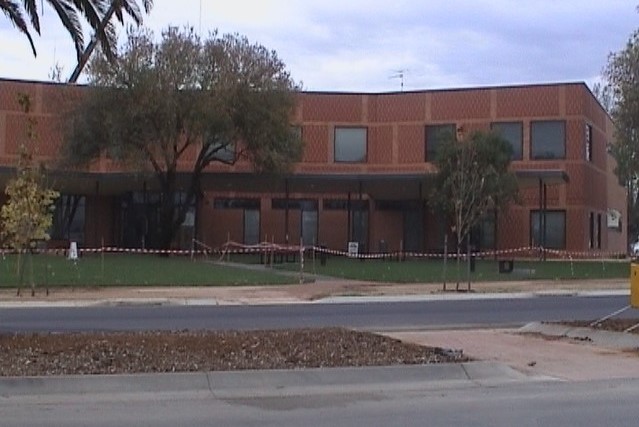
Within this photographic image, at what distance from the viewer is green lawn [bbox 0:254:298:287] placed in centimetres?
3447

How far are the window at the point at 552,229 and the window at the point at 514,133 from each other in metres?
3.58

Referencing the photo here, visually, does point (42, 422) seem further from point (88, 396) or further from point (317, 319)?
point (317, 319)

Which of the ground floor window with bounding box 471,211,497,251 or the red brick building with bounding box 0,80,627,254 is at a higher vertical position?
the red brick building with bounding box 0,80,627,254

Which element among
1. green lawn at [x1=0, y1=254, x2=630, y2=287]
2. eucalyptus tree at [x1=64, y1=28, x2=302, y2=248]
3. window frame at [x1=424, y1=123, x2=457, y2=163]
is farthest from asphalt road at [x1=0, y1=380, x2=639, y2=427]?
window frame at [x1=424, y1=123, x2=457, y2=163]

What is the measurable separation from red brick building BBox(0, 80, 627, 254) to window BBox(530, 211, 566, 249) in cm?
6

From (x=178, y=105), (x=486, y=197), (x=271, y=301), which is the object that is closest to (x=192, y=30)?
(x=178, y=105)

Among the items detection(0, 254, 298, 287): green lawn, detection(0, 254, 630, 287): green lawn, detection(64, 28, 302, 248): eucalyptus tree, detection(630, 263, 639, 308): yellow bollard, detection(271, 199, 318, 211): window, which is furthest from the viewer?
detection(271, 199, 318, 211): window

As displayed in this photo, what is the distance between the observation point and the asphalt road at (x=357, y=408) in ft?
35.9

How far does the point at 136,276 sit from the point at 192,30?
18359 millimetres

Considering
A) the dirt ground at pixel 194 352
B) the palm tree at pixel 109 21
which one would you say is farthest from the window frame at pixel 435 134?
the dirt ground at pixel 194 352

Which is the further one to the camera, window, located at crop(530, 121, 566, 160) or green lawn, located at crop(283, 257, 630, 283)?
→ window, located at crop(530, 121, 566, 160)

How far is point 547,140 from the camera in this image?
204ft

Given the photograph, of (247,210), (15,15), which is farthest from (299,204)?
(15,15)

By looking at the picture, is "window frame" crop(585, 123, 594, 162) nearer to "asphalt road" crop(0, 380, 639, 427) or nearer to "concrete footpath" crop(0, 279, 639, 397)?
"concrete footpath" crop(0, 279, 639, 397)
